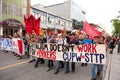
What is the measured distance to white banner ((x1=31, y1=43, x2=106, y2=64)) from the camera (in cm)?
692

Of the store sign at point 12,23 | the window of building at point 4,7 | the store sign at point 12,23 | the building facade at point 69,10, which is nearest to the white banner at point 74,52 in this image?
the store sign at point 12,23

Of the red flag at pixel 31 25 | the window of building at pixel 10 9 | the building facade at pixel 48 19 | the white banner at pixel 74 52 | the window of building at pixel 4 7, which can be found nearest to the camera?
the white banner at pixel 74 52

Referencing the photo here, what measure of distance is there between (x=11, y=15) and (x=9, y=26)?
2.19 meters

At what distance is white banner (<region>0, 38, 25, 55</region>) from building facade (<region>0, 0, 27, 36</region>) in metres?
12.6

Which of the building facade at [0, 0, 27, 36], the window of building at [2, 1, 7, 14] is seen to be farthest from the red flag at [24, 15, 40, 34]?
the window of building at [2, 1, 7, 14]

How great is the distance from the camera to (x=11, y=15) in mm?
27797

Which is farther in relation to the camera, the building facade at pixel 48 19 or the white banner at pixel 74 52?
the building facade at pixel 48 19

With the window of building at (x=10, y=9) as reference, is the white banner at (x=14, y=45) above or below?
below

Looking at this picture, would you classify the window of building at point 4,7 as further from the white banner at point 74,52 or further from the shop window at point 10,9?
the white banner at point 74,52

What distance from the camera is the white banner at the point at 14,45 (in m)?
11.6

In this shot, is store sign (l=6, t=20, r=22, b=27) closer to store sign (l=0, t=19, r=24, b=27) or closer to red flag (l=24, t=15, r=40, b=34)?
store sign (l=0, t=19, r=24, b=27)

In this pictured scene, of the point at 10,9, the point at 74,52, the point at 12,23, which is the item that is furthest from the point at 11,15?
the point at 74,52

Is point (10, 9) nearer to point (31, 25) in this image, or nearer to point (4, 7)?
point (4, 7)

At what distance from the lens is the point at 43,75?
7.36 meters
